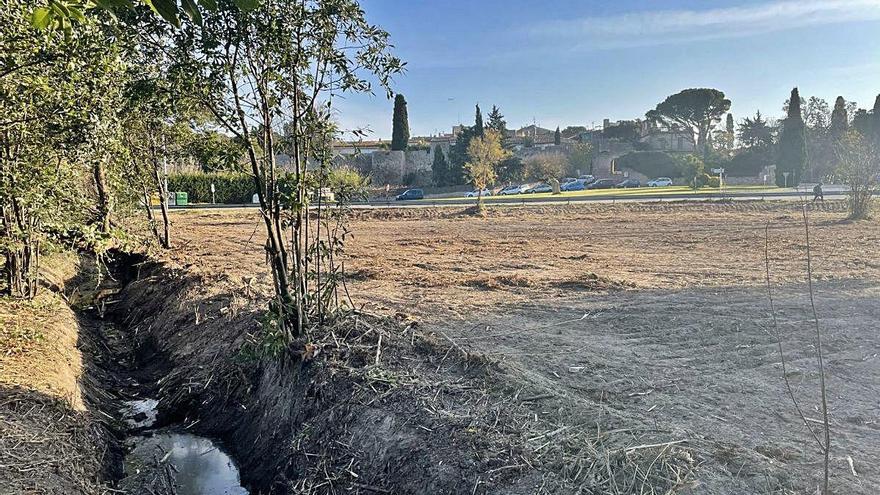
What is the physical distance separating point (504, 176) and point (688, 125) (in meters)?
35.4

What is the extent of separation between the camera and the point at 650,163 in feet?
226

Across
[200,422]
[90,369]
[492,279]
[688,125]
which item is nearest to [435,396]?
[200,422]

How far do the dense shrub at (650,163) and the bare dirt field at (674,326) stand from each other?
5000cm

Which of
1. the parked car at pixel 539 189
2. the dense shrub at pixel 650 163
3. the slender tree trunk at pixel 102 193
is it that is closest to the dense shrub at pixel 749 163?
the dense shrub at pixel 650 163

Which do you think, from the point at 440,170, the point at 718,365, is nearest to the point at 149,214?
the point at 718,365

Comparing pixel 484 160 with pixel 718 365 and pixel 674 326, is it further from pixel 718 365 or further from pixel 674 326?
pixel 718 365

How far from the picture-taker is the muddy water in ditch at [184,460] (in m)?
5.42

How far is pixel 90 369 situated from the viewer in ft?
24.4

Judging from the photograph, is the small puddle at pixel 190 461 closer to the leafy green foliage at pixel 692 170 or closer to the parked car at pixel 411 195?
the parked car at pixel 411 195

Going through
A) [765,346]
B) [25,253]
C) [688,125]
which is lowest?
[765,346]

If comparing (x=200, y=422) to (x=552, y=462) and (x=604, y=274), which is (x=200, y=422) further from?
(x=604, y=274)

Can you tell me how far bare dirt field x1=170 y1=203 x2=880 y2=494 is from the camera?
4.03 metres

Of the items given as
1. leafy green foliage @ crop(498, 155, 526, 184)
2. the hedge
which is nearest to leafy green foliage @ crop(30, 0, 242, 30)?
the hedge

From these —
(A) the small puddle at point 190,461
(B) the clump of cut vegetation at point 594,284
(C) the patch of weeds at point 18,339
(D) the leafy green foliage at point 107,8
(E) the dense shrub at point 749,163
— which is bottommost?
(A) the small puddle at point 190,461
